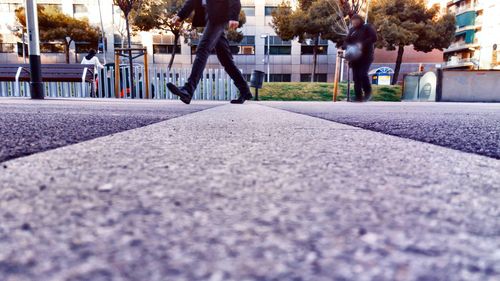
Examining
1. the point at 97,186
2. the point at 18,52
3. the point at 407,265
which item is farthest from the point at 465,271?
the point at 18,52

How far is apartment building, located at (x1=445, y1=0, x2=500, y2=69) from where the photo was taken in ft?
134

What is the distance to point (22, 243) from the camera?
375mm

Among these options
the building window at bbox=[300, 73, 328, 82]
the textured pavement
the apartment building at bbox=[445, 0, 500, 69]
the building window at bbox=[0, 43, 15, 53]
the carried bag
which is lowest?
the textured pavement

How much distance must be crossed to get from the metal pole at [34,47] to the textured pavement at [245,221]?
20.1ft

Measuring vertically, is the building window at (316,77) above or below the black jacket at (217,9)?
above

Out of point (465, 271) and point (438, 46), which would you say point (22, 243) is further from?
point (438, 46)

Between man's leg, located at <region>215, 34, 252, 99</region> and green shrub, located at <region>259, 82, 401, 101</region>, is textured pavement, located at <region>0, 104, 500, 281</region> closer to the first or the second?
man's leg, located at <region>215, 34, 252, 99</region>

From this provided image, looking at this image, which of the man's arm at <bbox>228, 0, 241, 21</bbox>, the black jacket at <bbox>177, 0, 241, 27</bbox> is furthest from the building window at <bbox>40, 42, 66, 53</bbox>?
the man's arm at <bbox>228, 0, 241, 21</bbox>

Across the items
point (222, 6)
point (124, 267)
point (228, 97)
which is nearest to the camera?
point (124, 267)

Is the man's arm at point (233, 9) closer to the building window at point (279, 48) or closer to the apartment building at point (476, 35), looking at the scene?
the building window at point (279, 48)

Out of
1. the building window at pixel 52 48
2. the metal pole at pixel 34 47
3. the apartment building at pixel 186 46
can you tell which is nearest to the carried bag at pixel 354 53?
the metal pole at pixel 34 47

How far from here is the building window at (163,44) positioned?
3353 centimetres

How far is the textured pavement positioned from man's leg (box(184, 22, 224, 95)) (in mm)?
3391

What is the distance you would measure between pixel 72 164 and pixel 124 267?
0.60 meters
